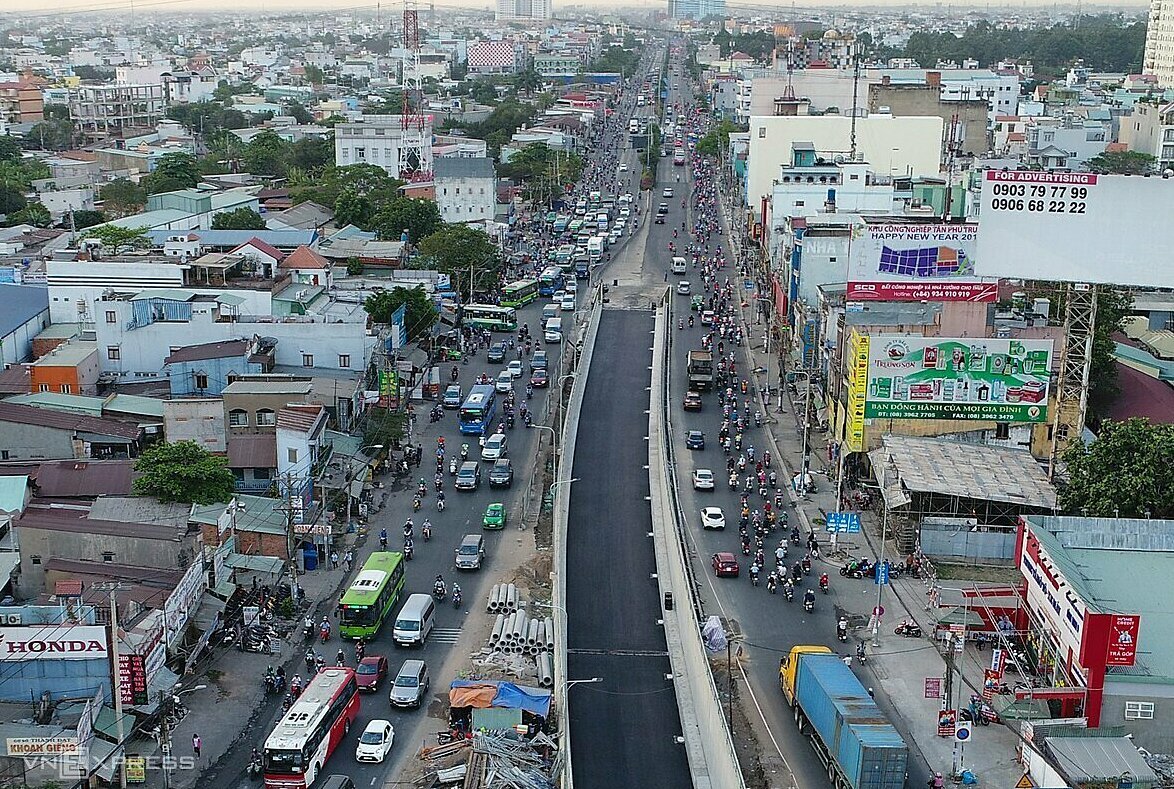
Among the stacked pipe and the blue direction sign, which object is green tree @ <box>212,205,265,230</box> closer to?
the stacked pipe

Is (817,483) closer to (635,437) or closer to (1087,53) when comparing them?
(635,437)

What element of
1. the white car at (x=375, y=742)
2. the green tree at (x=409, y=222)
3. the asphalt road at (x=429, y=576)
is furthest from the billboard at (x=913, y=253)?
the green tree at (x=409, y=222)

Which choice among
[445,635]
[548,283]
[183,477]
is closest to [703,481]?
[445,635]

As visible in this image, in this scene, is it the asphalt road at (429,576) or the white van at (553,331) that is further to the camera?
the white van at (553,331)

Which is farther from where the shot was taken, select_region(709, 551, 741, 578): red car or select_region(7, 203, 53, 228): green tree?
select_region(7, 203, 53, 228): green tree

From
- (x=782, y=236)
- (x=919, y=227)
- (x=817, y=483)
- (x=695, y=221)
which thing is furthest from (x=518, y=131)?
(x=817, y=483)

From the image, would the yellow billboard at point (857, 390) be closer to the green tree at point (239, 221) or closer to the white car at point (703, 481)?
the white car at point (703, 481)

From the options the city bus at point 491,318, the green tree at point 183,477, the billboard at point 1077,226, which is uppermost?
the billboard at point 1077,226

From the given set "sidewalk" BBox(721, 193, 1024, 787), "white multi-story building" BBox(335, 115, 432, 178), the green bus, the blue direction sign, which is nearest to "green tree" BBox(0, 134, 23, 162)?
"white multi-story building" BBox(335, 115, 432, 178)

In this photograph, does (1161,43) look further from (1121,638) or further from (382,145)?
(1121,638)
